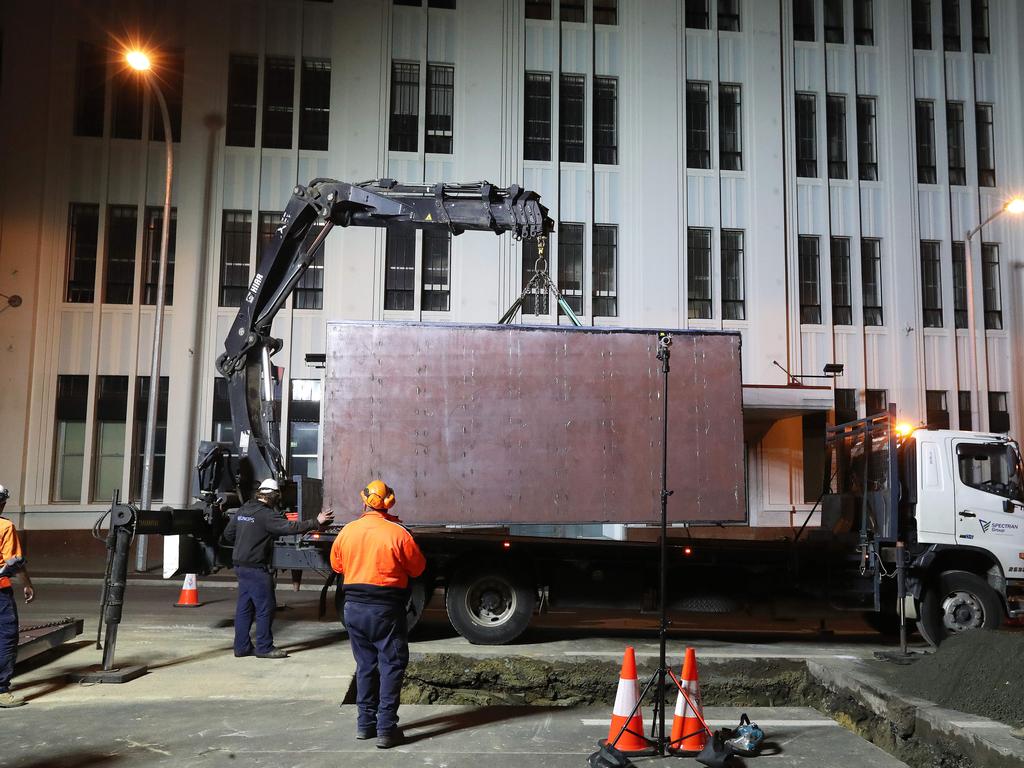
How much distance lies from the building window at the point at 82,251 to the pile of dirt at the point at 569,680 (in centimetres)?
1575

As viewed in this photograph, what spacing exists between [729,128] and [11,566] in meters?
20.2

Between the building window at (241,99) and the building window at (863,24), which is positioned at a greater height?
the building window at (863,24)

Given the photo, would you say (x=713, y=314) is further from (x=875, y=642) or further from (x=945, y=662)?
(x=945, y=662)

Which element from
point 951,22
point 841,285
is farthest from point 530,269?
point 951,22

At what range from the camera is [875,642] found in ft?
36.6

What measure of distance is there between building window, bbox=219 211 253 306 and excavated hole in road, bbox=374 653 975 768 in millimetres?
14193

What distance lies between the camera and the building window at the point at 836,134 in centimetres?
2292

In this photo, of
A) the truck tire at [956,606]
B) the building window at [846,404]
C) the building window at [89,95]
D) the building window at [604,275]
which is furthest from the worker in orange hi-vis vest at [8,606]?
the building window at [846,404]

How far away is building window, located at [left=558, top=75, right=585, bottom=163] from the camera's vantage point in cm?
2231

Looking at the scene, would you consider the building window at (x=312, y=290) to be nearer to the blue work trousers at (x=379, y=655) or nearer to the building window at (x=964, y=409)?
the blue work trousers at (x=379, y=655)

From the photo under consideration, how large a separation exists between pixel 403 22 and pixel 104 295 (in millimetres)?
10030

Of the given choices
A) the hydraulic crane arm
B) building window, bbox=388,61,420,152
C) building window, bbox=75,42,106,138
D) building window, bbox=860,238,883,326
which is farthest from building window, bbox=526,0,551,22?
the hydraulic crane arm

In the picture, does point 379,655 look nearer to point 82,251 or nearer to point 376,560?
point 376,560

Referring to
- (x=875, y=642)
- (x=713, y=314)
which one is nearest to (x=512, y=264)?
(x=713, y=314)
